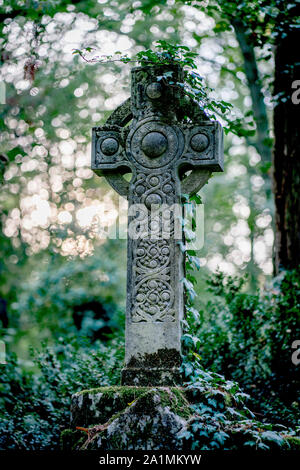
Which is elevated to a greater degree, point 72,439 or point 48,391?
point 72,439

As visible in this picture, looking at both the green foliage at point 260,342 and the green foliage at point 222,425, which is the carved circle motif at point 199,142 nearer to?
the green foliage at point 222,425

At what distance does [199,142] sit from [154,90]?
0.58 metres

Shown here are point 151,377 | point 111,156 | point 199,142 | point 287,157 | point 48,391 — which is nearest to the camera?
point 151,377

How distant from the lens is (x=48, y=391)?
7070 millimetres

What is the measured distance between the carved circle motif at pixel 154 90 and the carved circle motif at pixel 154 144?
0.31 m

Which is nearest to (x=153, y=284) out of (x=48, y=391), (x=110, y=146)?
(x=110, y=146)

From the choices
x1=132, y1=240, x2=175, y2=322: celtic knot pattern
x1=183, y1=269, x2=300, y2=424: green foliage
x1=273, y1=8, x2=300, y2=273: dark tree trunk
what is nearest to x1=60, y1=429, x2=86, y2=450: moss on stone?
x1=132, y1=240, x2=175, y2=322: celtic knot pattern

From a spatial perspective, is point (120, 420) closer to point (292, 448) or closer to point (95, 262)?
point (292, 448)

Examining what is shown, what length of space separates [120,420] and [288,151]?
5.04 metres

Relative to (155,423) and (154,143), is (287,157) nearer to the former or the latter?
(154,143)

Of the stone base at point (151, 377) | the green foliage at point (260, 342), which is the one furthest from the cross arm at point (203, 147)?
the green foliage at point (260, 342)

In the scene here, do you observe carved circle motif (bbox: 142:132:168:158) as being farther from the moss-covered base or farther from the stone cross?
the moss-covered base

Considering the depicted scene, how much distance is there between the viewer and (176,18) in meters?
12.3

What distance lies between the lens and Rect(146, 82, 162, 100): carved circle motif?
16.4 ft
